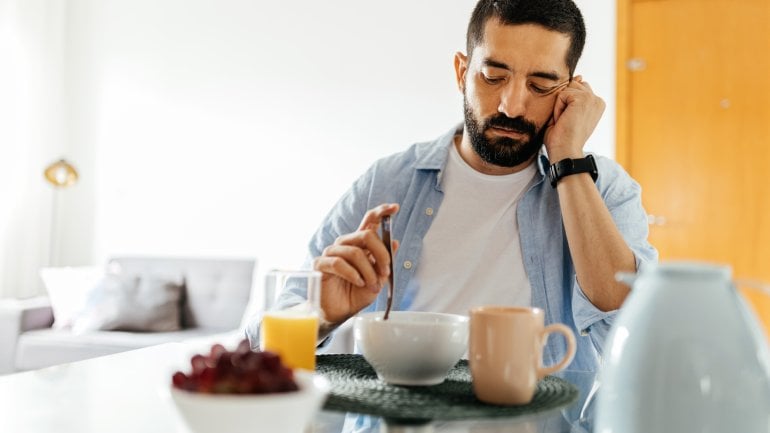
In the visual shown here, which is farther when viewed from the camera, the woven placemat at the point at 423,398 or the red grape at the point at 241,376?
the woven placemat at the point at 423,398

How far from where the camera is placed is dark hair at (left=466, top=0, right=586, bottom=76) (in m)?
1.59

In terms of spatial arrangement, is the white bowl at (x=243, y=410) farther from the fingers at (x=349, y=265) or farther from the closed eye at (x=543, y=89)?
the closed eye at (x=543, y=89)

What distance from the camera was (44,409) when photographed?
97 centimetres

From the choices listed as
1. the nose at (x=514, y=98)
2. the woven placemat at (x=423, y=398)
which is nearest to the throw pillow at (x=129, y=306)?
the nose at (x=514, y=98)

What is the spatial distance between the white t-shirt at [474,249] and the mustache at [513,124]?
0.12 meters

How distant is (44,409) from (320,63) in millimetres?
3766

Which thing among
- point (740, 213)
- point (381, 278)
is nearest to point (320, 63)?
point (740, 213)

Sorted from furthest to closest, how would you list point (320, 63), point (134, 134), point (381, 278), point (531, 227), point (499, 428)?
point (134, 134), point (320, 63), point (531, 227), point (381, 278), point (499, 428)

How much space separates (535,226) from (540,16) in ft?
1.34

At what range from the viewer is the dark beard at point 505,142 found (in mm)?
1627

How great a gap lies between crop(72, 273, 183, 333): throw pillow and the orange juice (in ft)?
10.1

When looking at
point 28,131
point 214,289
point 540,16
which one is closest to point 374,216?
point 540,16

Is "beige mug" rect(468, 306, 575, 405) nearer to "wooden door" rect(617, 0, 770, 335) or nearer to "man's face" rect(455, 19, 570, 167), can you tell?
"man's face" rect(455, 19, 570, 167)

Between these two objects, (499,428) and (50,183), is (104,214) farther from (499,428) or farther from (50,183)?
(499,428)
